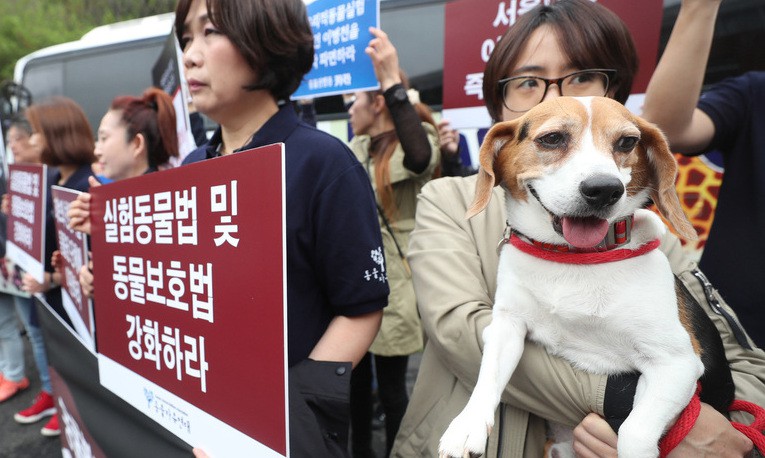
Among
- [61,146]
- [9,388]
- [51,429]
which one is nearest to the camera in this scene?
[61,146]

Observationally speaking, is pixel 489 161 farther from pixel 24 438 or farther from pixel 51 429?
pixel 24 438

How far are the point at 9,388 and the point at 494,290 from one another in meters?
4.86

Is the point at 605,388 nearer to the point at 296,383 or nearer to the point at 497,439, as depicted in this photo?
the point at 497,439

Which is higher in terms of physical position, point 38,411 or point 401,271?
point 401,271

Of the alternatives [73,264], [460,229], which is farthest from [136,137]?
[460,229]

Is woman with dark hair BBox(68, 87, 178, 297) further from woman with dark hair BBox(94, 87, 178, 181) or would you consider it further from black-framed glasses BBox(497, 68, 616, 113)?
black-framed glasses BBox(497, 68, 616, 113)

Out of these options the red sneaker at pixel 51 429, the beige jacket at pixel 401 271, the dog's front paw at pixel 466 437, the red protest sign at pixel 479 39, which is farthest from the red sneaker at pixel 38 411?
the dog's front paw at pixel 466 437

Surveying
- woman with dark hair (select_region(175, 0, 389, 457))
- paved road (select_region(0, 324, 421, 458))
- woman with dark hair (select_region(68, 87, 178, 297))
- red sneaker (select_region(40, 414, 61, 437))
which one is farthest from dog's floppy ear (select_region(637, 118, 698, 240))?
red sneaker (select_region(40, 414, 61, 437))

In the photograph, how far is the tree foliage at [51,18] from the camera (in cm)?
1638

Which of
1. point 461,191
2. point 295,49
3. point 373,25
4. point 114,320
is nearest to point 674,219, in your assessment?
point 461,191

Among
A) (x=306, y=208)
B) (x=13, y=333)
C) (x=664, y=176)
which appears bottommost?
(x=13, y=333)

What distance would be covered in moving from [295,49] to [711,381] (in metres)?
1.44

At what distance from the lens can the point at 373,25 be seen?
Answer: 2.64 m

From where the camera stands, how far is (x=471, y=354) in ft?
3.75
